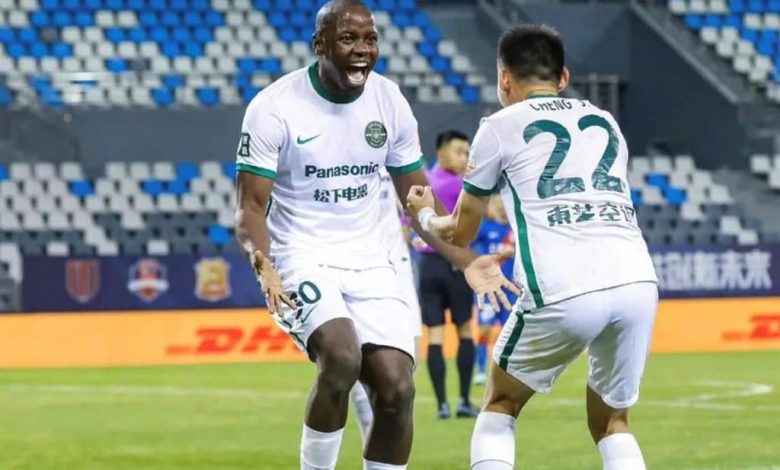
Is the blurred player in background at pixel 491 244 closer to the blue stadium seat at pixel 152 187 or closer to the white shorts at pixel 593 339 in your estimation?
the white shorts at pixel 593 339

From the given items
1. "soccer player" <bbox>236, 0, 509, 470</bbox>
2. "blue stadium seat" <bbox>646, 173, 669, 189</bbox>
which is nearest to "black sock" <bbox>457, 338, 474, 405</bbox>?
"soccer player" <bbox>236, 0, 509, 470</bbox>

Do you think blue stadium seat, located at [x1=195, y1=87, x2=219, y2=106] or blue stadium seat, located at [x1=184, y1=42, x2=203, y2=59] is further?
blue stadium seat, located at [x1=184, y1=42, x2=203, y2=59]

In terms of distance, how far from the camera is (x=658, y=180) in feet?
88.5

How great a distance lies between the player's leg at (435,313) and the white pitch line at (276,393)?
1473 millimetres

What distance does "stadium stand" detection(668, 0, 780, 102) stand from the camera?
29453 millimetres

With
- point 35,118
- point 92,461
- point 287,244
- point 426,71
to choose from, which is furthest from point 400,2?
point 287,244

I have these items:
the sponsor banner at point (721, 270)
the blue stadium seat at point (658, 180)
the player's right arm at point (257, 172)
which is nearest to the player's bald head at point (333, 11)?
the player's right arm at point (257, 172)

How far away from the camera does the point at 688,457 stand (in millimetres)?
10094

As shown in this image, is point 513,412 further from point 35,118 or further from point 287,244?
point 35,118

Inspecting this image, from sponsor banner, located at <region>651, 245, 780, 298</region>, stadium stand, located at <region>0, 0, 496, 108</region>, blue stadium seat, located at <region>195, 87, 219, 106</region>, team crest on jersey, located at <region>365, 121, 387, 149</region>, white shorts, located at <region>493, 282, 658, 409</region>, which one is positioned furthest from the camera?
blue stadium seat, located at <region>195, 87, 219, 106</region>

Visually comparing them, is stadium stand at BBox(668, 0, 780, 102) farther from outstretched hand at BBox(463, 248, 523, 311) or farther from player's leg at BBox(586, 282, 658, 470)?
outstretched hand at BBox(463, 248, 523, 311)

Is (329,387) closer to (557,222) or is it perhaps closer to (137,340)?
(557,222)

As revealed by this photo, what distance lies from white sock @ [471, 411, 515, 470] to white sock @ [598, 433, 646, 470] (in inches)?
15.5

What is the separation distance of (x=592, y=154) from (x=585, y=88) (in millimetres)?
22576
